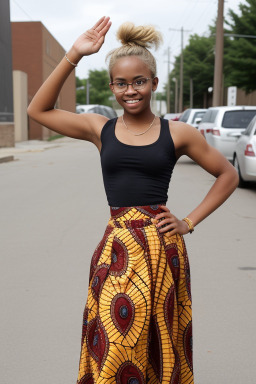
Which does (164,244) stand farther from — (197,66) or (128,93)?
(197,66)

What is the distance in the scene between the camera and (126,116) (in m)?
2.56

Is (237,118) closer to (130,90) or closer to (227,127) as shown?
(227,127)

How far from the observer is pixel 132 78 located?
248cm

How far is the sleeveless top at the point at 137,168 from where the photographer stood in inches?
96.3

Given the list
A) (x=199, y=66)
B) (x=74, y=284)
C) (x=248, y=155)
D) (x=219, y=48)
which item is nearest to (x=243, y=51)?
(x=219, y=48)

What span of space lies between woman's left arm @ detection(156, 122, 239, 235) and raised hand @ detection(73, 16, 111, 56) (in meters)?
0.45

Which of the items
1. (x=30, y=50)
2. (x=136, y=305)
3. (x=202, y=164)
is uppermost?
(x=30, y=50)

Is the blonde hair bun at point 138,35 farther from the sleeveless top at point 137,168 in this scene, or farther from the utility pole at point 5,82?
the utility pole at point 5,82

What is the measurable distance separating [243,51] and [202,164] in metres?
40.9

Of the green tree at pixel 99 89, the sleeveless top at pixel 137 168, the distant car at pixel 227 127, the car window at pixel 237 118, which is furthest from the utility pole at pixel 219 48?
the green tree at pixel 99 89

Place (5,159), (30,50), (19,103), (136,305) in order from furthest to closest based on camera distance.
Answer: (30,50) < (19,103) < (5,159) < (136,305)

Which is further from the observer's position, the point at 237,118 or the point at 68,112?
the point at 237,118

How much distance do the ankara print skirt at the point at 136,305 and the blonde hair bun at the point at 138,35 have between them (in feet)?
2.20

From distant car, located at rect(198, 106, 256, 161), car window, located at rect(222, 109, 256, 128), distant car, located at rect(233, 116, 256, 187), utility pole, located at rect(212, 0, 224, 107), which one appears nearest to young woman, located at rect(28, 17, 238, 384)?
distant car, located at rect(233, 116, 256, 187)
